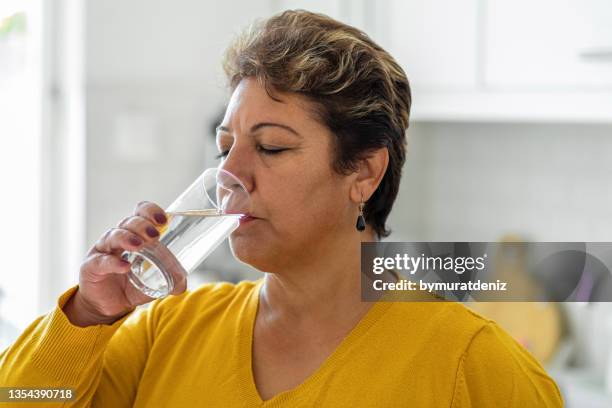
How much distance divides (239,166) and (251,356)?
311mm

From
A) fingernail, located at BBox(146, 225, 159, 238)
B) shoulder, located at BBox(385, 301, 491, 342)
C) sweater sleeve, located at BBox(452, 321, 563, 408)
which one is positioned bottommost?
sweater sleeve, located at BBox(452, 321, 563, 408)

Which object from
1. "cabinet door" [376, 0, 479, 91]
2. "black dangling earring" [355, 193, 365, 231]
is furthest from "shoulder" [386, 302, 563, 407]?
"cabinet door" [376, 0, 479, 91]

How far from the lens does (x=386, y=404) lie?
117 centimetres

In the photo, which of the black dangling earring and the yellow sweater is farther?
the black dangling earring

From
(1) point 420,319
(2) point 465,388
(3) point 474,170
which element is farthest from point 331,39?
(3) point 474,170

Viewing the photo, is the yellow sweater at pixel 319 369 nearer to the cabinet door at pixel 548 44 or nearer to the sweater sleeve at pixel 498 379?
the sweater sleeve at pixel 498 379

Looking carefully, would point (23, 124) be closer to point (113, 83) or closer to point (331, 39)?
point (113, 83)

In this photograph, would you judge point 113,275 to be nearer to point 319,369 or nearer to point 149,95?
point 319,369

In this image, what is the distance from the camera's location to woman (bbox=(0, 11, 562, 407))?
1190 mm

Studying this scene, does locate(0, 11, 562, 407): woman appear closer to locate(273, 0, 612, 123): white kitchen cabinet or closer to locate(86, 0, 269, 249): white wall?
locate(273, 0, 612, 123): white kitchen cabinet

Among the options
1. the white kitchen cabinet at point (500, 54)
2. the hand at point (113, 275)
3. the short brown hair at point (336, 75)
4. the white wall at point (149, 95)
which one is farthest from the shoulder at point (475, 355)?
the white wall at point (149, 95)

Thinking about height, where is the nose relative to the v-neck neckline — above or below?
above

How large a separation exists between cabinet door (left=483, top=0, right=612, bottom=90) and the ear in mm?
832

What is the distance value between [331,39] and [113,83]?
4.63ft
